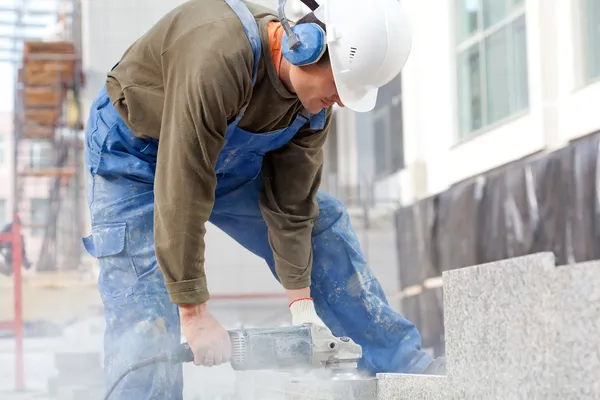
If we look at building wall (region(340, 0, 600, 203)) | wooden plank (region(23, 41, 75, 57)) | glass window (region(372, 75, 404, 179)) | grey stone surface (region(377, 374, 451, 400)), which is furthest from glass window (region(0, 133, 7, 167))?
grey stone surface (region(377, 374, 451, 400))

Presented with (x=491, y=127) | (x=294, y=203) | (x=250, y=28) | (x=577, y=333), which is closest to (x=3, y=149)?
(x=491, y=127)

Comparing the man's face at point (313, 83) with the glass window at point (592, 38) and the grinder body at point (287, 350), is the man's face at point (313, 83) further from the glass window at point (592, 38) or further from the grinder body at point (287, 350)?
the glass window at point (592, 38)

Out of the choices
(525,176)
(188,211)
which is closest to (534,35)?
(525,176)

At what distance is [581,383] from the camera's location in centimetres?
157

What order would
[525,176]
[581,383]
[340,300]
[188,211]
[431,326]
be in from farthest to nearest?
[431,326]
[525,176]
[340,300]
[188,211]
[581,383]

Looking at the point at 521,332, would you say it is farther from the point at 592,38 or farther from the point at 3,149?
the point at 3,149

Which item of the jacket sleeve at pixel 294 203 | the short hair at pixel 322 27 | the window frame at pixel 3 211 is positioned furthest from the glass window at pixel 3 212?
the short hair at pixel 322 27

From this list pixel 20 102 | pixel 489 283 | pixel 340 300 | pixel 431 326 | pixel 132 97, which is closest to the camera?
pixel 489 283

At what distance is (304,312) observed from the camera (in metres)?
2.84

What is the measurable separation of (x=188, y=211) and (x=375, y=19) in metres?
0.80

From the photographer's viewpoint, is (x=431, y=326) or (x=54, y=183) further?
(x=54, y=183)

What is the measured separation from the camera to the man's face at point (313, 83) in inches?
94.5

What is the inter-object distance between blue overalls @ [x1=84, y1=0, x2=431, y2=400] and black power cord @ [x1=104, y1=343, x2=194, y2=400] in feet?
0.07

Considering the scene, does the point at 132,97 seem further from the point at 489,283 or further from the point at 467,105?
the point at 467,105
